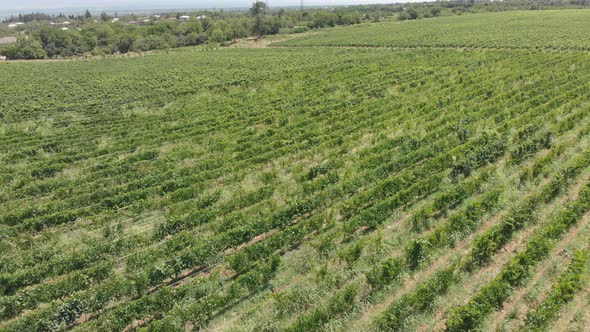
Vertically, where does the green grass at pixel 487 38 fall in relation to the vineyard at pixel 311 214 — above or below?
above

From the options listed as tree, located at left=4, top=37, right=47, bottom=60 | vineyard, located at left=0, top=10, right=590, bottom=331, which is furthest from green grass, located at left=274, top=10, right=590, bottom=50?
tree, located at left=4, top=37, right=47, bottom=60

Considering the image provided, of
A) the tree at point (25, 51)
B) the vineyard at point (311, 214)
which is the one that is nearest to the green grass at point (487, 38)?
the vineyard at point (311, 214)

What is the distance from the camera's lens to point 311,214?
15.3m

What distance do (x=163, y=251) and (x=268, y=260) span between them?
378 centimetres

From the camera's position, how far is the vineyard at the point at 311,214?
10.4 m

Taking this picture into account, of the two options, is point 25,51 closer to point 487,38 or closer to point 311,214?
point 487,38

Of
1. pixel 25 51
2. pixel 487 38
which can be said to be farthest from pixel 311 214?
pixel 25 51

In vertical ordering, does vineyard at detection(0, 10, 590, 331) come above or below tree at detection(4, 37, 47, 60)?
below

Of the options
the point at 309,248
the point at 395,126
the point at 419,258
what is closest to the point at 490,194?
the point at 419,258

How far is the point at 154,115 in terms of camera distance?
32250 mm

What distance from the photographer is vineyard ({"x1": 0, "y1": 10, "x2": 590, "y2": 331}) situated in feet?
34.0

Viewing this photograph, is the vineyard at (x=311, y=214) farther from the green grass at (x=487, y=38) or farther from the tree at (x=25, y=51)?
the tree at (x=25, y=51)

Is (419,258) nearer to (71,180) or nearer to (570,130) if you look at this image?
(570,130)

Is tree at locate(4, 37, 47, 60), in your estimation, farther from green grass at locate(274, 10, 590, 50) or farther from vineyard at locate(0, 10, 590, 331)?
vineyard at locate(0, 10, 590, 331)
